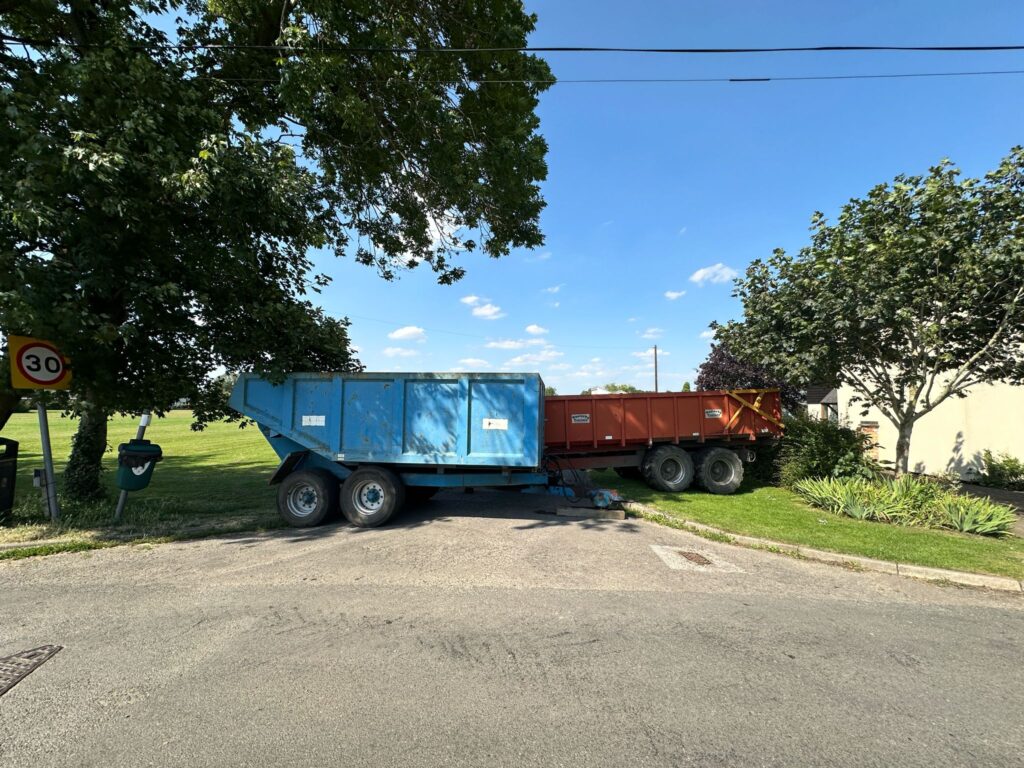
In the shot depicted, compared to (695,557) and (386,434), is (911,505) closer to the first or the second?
(695,557)

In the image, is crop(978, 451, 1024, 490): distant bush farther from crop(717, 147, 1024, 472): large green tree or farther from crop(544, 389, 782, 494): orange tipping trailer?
crop(544, 389, 782, 494): orange tipping trailer

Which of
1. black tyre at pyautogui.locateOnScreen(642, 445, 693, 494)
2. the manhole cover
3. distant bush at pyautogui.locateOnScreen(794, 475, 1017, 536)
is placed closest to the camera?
the manhole cover

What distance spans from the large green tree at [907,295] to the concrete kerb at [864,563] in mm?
3792

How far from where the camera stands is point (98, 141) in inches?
225

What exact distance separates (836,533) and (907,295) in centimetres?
428

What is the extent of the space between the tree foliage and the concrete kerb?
8128 mm

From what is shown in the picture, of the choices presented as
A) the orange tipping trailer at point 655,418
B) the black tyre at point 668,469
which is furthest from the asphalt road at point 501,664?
the black tyre at point 668,469

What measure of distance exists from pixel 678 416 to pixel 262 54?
33.2 ft

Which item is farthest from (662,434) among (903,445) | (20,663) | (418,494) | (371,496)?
(20,663)

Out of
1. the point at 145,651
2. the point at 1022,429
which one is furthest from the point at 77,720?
the point at 1022,429

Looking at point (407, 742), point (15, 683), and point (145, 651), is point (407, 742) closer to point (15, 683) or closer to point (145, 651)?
point (145, 651)

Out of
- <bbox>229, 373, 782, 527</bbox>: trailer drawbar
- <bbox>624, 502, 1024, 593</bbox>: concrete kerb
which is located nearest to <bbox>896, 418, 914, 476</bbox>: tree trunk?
<bbox>624, 502, 1024, 593</bbox>: concrete kerb

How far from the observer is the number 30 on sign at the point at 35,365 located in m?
6.04

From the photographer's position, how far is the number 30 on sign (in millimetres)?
6043
